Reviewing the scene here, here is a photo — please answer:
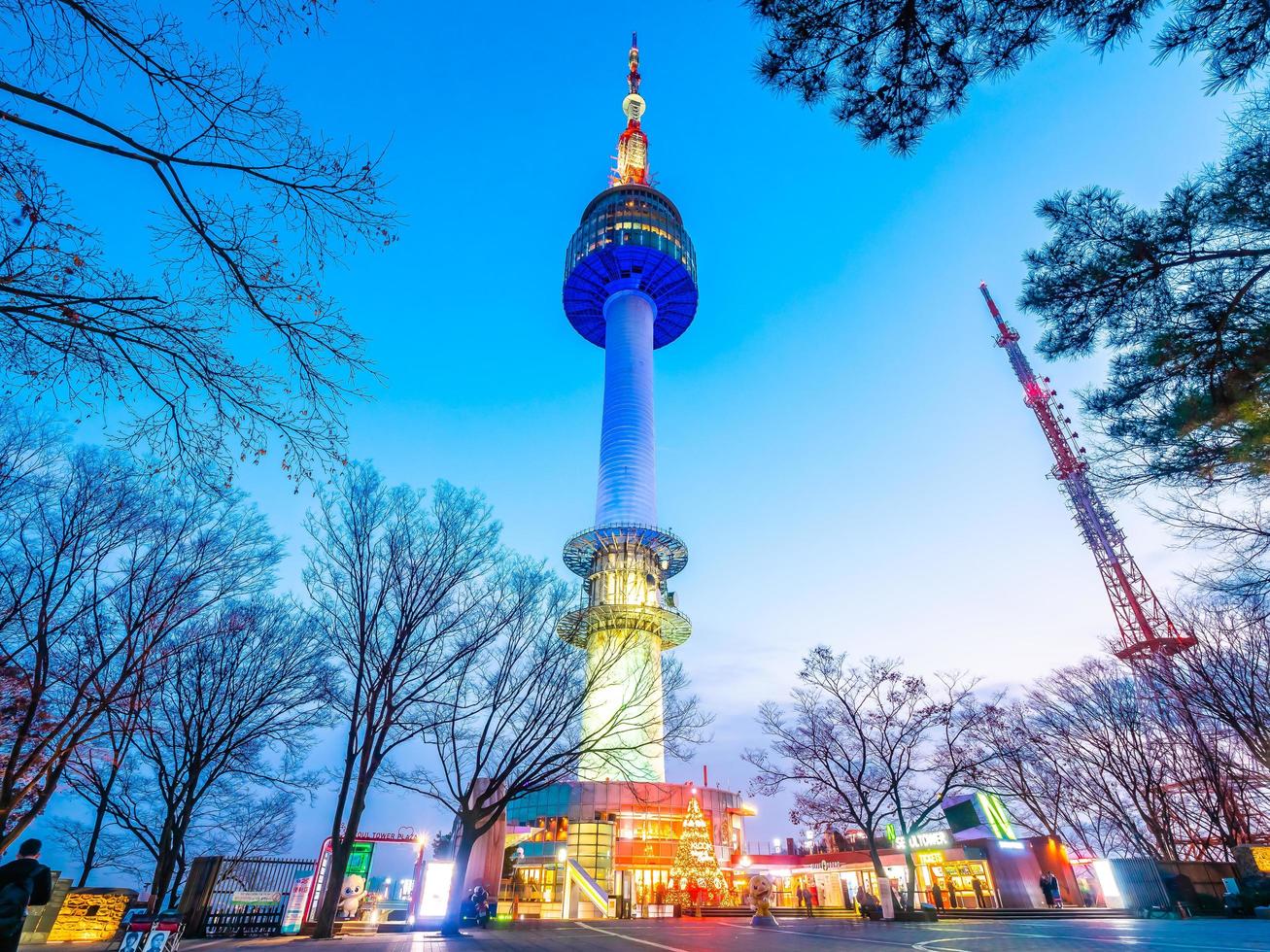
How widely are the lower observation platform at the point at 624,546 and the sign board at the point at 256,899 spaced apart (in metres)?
36.0

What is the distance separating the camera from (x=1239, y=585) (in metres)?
9.29

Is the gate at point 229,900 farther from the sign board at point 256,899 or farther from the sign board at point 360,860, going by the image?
the sign board at point 360,860

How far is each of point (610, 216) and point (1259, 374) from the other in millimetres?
70334

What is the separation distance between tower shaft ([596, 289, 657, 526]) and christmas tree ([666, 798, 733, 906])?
25.8 m

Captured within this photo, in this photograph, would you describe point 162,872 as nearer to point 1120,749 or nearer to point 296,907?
point 296,907

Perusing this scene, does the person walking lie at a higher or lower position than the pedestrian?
lower

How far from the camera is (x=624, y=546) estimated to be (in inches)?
2051

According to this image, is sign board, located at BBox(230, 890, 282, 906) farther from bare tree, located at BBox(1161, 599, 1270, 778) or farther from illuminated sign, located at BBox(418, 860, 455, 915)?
bare tree, located at BBox(1161, 599, 1270, 778)

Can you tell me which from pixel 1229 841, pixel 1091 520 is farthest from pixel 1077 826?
pixel 1091 520

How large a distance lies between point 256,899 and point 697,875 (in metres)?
22.2

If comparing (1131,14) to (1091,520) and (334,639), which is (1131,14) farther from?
(1091,520)

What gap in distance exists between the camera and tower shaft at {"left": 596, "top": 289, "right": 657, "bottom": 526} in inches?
2124

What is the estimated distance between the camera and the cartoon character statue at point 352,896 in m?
21.4

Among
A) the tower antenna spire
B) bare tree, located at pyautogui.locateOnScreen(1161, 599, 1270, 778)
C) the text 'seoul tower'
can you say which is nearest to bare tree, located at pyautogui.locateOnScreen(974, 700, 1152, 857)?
bare tree, located at pyautogui.locateOnScreen(1161, 599, 1270, 778)
